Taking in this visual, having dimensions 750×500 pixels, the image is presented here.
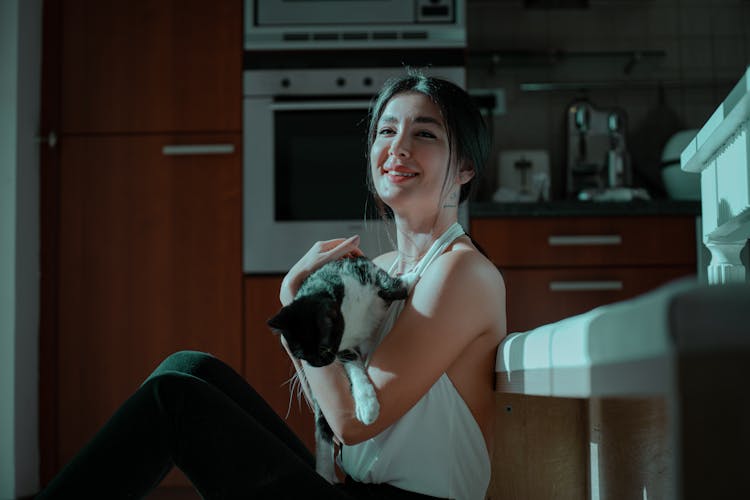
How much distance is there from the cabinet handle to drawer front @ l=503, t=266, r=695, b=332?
1.01 metres

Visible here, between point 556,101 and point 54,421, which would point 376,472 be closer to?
point 54,421

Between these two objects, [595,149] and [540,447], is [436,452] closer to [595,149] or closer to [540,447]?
[540,447]

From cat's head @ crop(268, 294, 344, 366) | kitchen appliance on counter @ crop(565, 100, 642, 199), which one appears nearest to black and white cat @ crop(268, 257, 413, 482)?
cat's head @ crop(268, 294, 344, 366)

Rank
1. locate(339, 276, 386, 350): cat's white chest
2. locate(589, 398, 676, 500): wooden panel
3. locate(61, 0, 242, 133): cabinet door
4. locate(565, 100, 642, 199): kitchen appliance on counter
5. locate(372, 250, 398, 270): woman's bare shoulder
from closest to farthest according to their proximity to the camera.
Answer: locate(589, 398, 676, 500): wooden panel
locate(339, 276, 386, 350): cat's white chest
locate(372, 250, 398, 270): woman's bare shoulder
locate(61, 0, 242, 133): cabinet door
locate(565, 100, 642, 199): kitchen appliance on counter

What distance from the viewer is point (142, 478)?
0.93m

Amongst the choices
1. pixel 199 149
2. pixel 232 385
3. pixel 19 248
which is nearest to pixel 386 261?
pixel 232 385

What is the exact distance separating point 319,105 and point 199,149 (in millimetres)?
427

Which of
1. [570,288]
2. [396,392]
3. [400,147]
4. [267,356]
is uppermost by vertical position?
[400,147]

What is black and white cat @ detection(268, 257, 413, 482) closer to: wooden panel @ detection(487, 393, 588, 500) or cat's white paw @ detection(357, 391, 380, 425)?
cat's white paw @ detection(357, 391, 380, 425)

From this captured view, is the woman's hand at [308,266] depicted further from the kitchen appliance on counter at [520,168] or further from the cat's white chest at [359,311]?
the kitchen appliance on counter at [520,168]

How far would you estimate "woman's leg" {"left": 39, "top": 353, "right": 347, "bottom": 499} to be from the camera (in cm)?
91

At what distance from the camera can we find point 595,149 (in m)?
2.96

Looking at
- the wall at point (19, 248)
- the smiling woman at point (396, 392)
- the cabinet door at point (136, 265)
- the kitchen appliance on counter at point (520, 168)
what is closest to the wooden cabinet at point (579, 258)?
the kitchen appliance on counter at point (520, 168)

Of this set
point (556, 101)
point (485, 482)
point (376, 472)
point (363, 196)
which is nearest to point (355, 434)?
point (376, 472)
